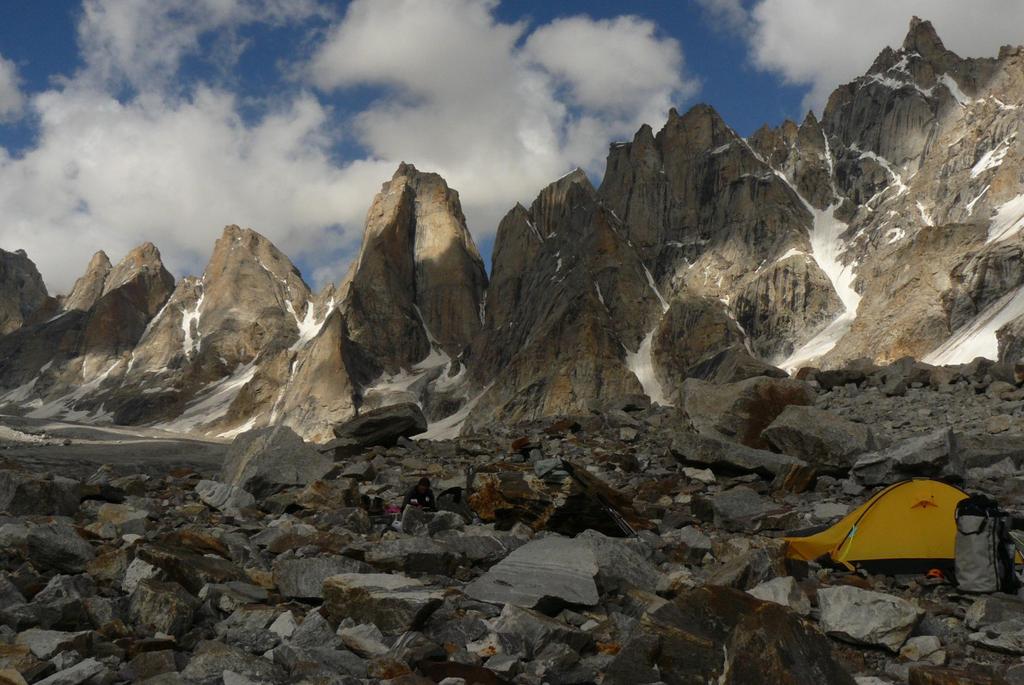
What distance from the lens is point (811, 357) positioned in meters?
138

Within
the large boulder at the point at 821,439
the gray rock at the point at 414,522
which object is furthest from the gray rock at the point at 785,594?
the large boulder at the point at 821,439

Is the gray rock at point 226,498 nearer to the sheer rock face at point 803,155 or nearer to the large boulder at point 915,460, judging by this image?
the large boulder at point 915,460

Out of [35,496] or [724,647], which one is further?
[35,496]

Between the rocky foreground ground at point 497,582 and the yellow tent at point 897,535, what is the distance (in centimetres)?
33

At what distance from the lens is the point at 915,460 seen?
1356cm

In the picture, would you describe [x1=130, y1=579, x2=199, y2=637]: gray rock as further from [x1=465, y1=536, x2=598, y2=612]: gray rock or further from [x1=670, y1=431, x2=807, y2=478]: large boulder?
[x1=670, y1=431, x2=807, y2=478]: large boulder

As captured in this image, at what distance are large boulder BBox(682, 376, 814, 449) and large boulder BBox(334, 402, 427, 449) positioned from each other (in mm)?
8375

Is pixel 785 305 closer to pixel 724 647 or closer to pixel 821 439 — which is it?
pixel 821 439

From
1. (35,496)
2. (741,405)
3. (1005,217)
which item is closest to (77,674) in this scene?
(35,496)

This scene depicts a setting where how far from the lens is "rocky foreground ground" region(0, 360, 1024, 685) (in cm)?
561

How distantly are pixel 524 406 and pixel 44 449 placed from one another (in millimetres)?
109776

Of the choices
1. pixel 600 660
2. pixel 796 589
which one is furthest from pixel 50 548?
pixel 796 589

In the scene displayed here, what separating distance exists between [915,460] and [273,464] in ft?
39.1

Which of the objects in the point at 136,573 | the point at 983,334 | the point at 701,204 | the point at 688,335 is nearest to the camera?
the point at 136,573
